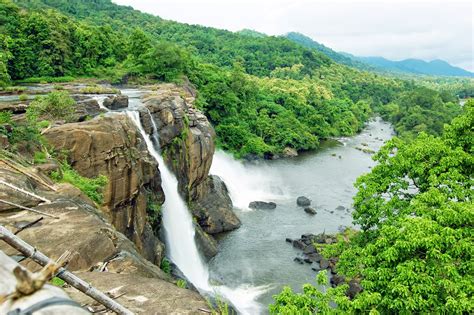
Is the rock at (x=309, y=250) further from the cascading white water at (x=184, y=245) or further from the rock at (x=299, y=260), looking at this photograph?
the cascading white water at (x=184, y=245)

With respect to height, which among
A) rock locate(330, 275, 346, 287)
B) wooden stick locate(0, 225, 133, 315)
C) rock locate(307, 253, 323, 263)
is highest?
wooden stick locate(0, 225, 133, 315)

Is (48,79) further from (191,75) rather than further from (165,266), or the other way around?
(165,266)

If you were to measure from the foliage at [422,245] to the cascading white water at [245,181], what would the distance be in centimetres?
2273

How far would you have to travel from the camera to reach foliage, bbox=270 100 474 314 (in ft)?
29.2

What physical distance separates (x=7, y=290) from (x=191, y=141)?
85.7 ft

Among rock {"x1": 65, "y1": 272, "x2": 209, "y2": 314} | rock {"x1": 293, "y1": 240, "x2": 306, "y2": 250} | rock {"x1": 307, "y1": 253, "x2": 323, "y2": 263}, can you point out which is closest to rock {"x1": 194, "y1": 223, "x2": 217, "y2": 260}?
rock {"x1": 293, "y1": 240, "x2": 306, "y2": 250}

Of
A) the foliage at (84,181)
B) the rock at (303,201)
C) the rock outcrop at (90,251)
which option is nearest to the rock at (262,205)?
the rock at (303,201)

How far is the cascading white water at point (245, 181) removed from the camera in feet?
123

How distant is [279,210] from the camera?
113ft

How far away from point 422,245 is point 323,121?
61951 mm

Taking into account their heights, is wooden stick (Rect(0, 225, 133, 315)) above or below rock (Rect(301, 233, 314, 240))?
above

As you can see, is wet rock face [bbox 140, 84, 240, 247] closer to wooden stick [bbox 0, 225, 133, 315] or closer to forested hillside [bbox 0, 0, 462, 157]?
forested hillside [bbox 0, 0, 462, 157]

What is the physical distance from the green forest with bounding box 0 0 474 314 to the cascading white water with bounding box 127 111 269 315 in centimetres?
463

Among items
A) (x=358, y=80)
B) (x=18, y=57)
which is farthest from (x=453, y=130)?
(x=358, y=80)
